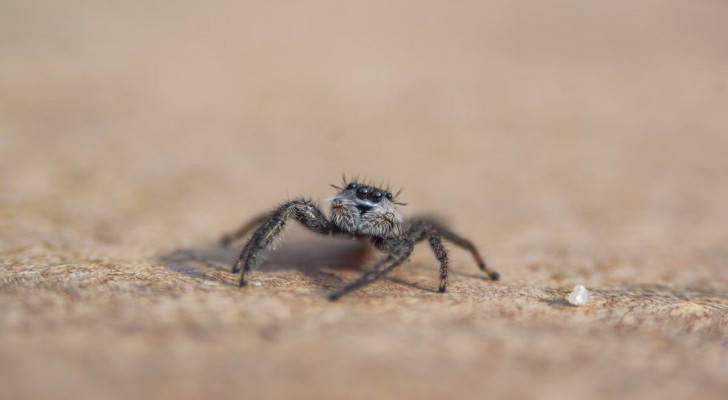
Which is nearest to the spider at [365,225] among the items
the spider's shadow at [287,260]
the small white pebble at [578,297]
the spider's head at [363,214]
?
the spider's head at [363,214]

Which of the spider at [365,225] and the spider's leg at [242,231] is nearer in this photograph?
the spider at [365,225]

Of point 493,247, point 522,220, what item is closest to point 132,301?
point 493,247

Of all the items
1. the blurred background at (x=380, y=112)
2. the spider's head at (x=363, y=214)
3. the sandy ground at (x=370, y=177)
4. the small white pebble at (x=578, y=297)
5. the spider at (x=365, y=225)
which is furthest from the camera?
the blurred background at (x=380, y=112)

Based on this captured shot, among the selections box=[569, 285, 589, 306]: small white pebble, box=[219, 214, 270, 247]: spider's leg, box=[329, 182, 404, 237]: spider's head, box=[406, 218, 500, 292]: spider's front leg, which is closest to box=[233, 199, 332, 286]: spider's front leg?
box=[329, 182, 404, 237]: spider's head

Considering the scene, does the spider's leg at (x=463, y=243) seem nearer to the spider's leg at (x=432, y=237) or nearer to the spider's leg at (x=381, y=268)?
the spider's leg at (x=432, y=237)

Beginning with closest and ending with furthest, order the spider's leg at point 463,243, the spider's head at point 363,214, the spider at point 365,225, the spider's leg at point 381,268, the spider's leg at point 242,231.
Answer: the spider's leg at point 381,268 < the spider at point 365,225 < the spider's head at point 363,214 < the spider's leg at point 463,243 < the spider's leg at point 242,231

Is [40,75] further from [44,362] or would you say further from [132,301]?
[44,362]

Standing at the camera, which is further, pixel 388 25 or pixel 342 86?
pixel 388 25

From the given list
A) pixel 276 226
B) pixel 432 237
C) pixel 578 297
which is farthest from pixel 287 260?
pixel 578 297
